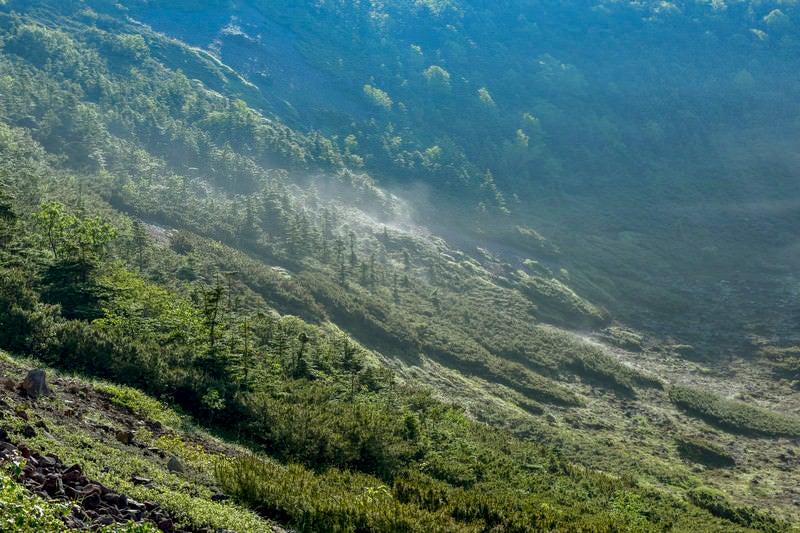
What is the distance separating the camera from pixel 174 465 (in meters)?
13.0

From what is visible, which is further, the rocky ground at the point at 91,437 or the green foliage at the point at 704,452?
the green foliage at the point at 704,452

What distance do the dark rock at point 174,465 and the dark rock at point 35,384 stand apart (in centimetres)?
407

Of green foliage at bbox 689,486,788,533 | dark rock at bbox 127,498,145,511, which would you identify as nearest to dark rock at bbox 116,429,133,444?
dark rock at bbox 127,498,145,511

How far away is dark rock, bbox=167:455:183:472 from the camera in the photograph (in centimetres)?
1291

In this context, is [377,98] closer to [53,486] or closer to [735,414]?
[735,414]

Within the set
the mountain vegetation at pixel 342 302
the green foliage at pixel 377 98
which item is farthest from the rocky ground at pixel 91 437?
the green foliage at pixel 377 98

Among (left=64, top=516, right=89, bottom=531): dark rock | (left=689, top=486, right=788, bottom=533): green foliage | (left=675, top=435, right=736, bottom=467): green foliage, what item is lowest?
(left=64, top=516, right=89, bottom=531): dark rock

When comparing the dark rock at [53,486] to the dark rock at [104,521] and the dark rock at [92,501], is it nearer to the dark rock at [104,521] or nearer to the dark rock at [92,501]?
the dark rock at [92,501]

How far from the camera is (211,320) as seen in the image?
24344 millimetres

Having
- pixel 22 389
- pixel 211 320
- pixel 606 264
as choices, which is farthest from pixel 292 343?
pixel 606 264

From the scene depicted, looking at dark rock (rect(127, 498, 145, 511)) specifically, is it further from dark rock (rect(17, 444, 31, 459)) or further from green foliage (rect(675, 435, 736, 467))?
green foliage (rect(675, 435, 736, 467))

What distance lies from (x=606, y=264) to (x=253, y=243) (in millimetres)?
66381

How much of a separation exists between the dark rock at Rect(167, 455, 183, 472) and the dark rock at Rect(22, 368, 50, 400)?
4067 millimetres

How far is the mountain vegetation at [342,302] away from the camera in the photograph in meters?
15.6
